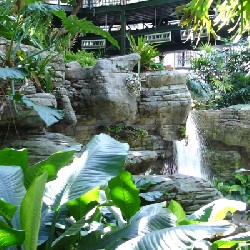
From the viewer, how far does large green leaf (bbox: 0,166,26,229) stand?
1493 millimetres

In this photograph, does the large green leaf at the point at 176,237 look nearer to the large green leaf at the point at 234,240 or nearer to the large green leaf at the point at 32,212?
the large green leaf at the point at 234,240

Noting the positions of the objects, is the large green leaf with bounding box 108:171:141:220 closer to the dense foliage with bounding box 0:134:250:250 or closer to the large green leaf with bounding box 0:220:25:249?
the dense foliage with bounding box 0:134:250:250

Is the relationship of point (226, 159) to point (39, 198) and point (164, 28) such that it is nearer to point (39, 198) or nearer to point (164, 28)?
point (164, 28)

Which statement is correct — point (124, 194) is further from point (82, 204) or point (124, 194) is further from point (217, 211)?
point (217, 211)

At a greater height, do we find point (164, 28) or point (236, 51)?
point (164, 28)

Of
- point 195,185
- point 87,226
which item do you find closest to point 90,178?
point 87,226

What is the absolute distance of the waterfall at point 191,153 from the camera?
8.19 meters

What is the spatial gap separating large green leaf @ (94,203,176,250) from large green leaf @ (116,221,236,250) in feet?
0.61

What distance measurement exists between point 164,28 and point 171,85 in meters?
4.98

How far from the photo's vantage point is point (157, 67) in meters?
8.24

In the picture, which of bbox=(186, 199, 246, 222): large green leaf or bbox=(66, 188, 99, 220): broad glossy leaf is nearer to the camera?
bbox=(66, 188, 99, 220): broad glossy leaf

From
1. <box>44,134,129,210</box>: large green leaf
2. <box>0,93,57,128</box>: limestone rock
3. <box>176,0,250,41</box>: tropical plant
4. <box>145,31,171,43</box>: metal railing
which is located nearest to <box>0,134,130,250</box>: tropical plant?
<box>44,134,129,210</box>: large green leaf

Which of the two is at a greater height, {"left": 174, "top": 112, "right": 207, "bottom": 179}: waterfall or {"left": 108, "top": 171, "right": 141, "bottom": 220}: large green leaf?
{"left": 108, "top": 171, "right": 141, "bottom": 220}: large green leaf

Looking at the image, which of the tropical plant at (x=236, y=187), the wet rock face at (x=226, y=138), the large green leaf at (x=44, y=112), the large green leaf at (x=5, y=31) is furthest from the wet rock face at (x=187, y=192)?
the wet rock face at (x=226, y=138)
